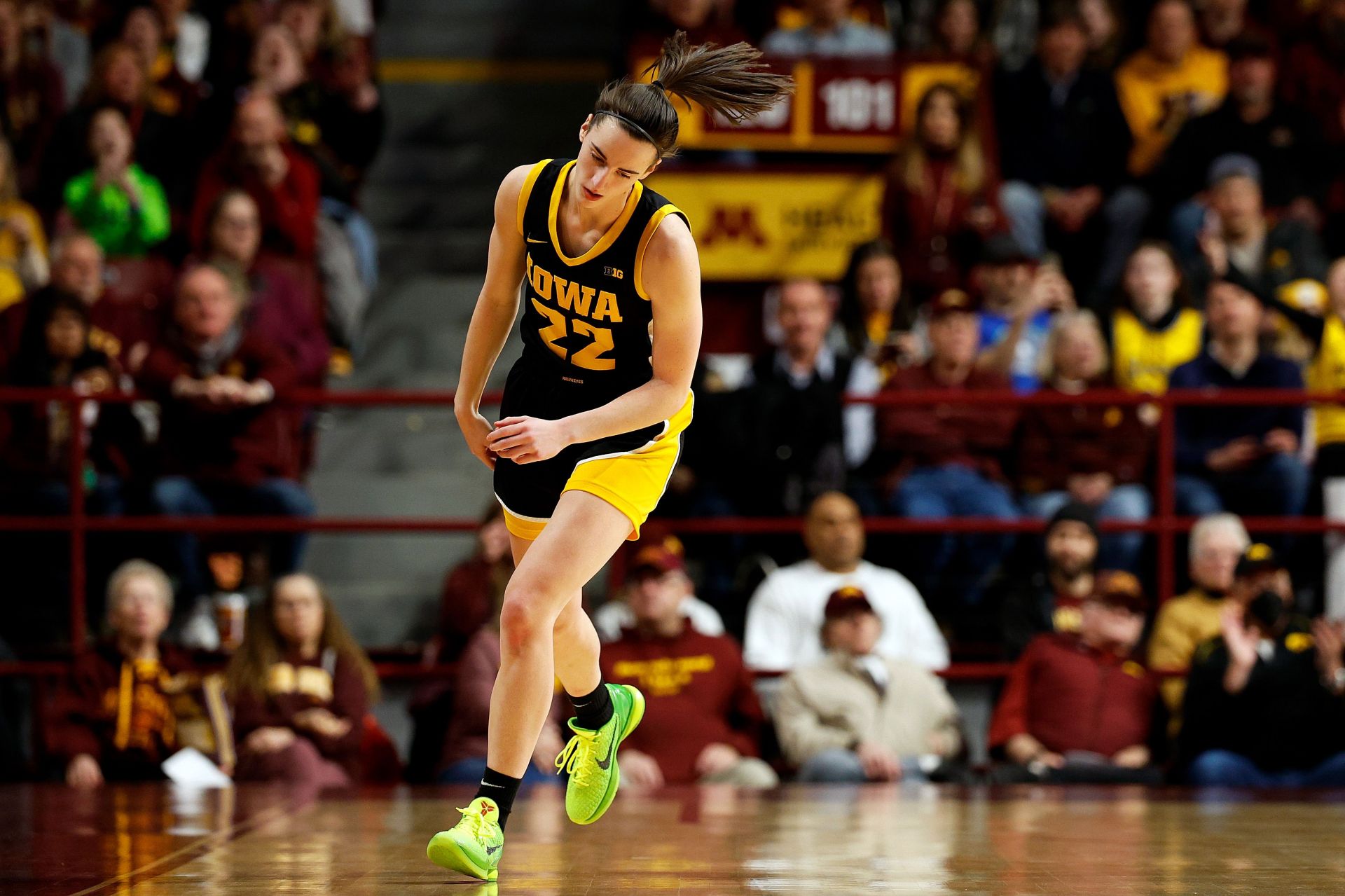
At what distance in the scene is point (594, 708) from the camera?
4645 mm

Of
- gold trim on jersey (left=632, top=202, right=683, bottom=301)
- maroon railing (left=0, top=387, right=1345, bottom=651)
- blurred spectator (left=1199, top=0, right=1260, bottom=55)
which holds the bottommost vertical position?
maroon railing (left=0, top=387, right=1345, bottom=651)

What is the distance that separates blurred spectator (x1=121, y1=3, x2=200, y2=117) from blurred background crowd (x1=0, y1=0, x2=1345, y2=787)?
3 centimetres

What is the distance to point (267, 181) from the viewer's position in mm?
8469

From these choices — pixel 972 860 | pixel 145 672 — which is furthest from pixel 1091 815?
pixel 145 672

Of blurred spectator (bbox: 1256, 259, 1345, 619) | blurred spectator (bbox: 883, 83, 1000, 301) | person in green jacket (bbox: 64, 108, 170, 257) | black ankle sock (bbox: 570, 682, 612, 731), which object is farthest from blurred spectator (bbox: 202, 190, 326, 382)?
blurred spectator (bbox: 1256, 259, 1345, 619)

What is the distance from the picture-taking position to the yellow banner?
956 centimetres

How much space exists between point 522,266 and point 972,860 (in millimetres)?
1885

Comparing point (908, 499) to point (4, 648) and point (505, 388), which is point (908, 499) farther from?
point (4, 648)

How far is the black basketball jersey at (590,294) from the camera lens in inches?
165

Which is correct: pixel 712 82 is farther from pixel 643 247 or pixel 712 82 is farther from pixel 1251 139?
pixel 1251 139

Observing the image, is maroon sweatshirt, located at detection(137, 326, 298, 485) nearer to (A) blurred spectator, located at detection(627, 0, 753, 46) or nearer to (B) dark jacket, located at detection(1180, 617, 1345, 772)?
(A) blurred spectator, located at detection(627, 0, 753, 46)

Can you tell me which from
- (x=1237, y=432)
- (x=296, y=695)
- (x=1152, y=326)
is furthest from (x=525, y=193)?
(x=1152, y=326)

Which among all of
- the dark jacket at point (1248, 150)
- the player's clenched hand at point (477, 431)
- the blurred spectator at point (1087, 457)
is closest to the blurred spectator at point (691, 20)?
the dark jacket at point (1248, 150)

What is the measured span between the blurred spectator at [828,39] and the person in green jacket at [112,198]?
3.40 m
